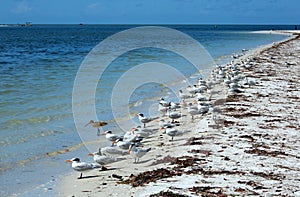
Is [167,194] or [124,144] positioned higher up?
[167,194]

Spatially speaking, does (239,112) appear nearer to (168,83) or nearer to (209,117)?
(209,117)

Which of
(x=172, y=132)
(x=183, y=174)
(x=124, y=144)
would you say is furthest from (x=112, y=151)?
(x=183, y=174)

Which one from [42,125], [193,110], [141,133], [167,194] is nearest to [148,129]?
[141,133]

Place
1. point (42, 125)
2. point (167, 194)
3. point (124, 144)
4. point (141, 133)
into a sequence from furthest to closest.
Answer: point (42, 125)
point (141, 133)
point (124, 144)
point (167, 194)

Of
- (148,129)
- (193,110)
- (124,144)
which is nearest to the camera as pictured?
(124,144)

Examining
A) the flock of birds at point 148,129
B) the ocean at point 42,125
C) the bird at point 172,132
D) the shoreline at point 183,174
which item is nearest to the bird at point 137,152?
the flock of birds at point 148,129

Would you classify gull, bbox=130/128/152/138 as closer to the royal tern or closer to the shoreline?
the shoreline

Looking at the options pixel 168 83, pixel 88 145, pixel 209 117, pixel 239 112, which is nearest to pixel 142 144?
pixel 88 145

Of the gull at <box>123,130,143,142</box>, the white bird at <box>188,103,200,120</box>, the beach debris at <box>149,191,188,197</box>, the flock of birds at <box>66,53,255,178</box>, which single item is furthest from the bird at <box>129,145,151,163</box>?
the white bird at <box>188,103,200,120</box>

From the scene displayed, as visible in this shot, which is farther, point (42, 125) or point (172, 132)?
point (42, 125)

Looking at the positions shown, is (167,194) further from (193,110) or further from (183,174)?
(193,110)

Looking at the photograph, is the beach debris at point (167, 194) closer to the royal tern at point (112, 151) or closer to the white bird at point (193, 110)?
the royal tern at point (112, 151)

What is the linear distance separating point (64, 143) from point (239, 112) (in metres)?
5.81

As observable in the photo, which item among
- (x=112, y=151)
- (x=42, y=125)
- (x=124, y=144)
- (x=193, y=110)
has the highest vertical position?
(x=193, y=110)
